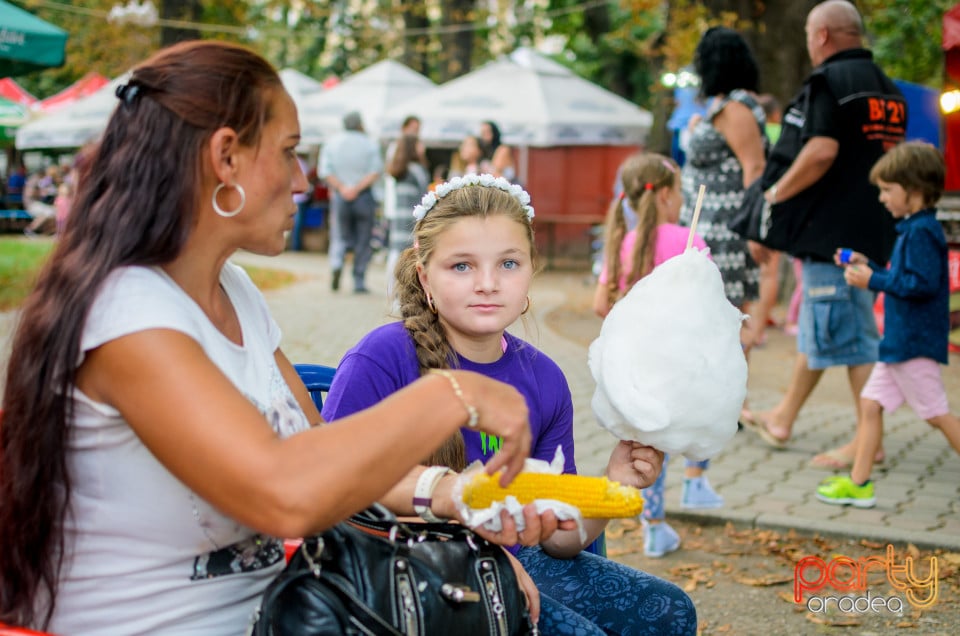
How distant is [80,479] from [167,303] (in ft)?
1.14

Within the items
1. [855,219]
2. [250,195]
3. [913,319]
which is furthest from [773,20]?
[250,195]

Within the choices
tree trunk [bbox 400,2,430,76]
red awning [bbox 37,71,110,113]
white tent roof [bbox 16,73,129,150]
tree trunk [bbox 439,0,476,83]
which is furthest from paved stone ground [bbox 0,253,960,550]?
red awning [bbox 37,71,110,113]

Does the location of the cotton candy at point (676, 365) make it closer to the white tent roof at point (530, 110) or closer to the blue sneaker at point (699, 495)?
the blue sneaker at point (699, 495)

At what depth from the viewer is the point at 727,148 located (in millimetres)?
6145

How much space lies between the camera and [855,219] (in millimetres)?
5695

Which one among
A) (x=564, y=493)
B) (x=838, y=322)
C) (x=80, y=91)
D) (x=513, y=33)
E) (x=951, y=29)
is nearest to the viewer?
(x=564, y=493)

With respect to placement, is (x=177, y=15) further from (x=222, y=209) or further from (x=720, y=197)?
(x=222, y=209)

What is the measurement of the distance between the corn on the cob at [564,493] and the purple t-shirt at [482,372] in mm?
508

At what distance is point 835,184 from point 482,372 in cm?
377

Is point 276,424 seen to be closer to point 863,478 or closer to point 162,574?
point 162,574

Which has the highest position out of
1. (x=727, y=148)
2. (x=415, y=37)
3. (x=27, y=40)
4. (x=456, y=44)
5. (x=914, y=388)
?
(x=415, y=37)

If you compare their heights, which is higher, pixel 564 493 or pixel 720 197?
pixel 720 197

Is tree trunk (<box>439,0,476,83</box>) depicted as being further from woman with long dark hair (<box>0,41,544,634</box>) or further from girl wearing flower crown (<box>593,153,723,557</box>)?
woman with long dark hair (<box>0,41,544,634</box>)
